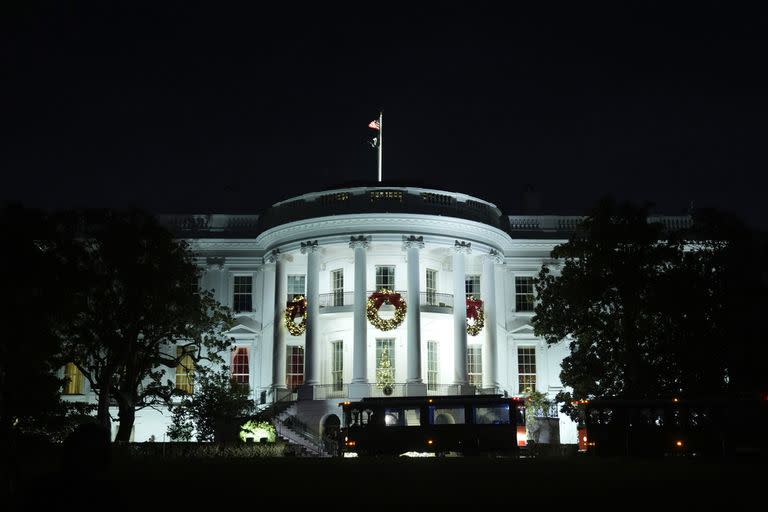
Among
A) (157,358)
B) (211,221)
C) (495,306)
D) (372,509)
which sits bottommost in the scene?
(372,509)

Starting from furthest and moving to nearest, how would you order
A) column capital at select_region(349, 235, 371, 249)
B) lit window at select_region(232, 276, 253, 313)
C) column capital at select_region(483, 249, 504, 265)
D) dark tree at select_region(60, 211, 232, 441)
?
lit window at select_region(232, 276, 253, 313), column capital at select_region(483, 249, 504, 265), column capital at select_region(349, 235, 371, 249), dark tree at select_region(60, 211, 232, 441)

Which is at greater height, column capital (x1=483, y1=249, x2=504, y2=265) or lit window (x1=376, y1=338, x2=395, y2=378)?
column capital (x1=483, y1=249, x2=504, y2=265)

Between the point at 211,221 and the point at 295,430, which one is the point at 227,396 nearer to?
the point at 295,430

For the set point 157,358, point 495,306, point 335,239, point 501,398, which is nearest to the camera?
point 501,398

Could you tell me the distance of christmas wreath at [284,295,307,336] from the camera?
149ft

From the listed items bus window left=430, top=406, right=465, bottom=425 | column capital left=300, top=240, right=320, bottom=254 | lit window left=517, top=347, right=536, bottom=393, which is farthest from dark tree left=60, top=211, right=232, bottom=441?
lit window left=517, top=347, right=536, bottom=393

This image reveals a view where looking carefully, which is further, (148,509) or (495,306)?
(495,306)

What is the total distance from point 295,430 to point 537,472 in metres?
21.9

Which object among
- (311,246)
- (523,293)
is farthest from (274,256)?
(523,293)

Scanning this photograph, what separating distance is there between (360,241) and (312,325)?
4.41 meters

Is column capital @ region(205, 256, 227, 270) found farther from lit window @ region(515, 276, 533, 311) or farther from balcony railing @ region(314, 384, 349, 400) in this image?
lit window @ region(515, 276, 533, 311)

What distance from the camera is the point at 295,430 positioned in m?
40.7

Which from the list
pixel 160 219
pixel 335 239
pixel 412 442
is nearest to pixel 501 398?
pixel 412 442

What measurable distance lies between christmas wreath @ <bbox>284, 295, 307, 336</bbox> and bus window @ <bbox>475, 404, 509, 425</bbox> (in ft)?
45.7
